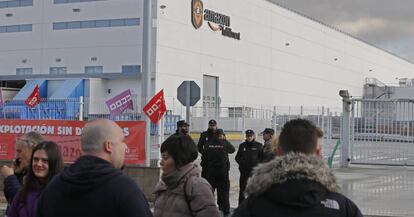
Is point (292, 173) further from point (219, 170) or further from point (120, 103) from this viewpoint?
point (120, 103)

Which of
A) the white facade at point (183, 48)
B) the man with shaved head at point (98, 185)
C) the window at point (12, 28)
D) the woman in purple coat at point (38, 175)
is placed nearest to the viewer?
the man with shaved head at point (98, 185)

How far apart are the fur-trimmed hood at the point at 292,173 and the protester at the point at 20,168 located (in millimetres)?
2786

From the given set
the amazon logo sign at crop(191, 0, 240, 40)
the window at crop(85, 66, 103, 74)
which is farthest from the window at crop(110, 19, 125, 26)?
the amazon logo sign at crop(191, 0, 240, 40)

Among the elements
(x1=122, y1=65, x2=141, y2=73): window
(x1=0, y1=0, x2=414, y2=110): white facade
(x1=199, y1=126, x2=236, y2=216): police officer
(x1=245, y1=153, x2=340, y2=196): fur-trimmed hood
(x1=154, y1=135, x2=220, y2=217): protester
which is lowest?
(x1=199, y1=126, x2=236, y2=216): police officer

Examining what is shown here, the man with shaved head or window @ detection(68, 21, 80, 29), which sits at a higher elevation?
window @ detection(68, 21, 80, 29)

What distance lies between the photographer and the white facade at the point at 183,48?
45.7m

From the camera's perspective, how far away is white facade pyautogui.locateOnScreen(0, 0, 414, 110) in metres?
45.7

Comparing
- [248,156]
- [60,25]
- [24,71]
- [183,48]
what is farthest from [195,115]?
[24,71]

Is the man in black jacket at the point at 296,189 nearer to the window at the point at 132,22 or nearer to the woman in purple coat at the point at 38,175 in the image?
the woman in purple coat at the point at 38,175

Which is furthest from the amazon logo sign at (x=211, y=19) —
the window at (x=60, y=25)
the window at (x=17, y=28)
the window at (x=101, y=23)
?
the window at (x=17, y=28)

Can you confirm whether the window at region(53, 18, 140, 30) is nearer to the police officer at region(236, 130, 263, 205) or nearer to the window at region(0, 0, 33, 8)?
the window at region(0, 0, 33, 8)

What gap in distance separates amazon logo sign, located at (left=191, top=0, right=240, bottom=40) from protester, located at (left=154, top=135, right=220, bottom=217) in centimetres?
4430

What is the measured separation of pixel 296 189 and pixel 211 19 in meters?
48.3

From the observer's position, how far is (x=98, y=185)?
3.12 metres
